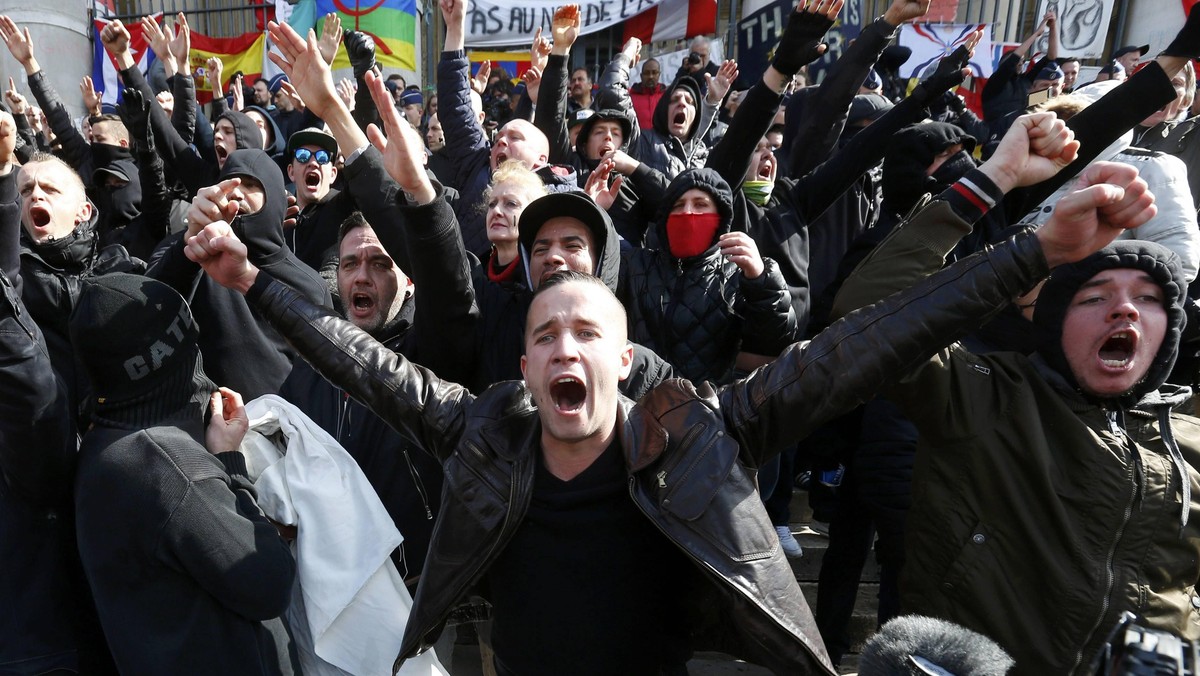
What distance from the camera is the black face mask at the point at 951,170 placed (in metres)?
3.47

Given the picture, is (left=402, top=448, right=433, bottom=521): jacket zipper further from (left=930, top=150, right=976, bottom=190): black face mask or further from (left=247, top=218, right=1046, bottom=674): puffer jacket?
(left=930, top=150, right=976, bottom=190): black face mask

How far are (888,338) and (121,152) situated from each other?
Result: 5.85 metres

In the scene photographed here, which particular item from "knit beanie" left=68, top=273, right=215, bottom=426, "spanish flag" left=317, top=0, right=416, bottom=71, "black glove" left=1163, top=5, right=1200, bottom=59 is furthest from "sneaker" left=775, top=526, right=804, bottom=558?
"spanish flag" left=317, top=0, right=416, bottom=71

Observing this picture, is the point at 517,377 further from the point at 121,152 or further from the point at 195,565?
the point at 121,152

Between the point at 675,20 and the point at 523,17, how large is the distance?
2365mm

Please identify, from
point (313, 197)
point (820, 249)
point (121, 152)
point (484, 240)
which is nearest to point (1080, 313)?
point (820, 249)

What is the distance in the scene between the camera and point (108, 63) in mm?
10992

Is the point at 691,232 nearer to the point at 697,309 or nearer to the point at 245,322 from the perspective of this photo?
the point at 697,309

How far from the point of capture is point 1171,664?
3.39 feet

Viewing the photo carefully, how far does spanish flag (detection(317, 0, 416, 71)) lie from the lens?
420 inches

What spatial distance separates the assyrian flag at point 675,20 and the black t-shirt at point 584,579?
11.5 metres

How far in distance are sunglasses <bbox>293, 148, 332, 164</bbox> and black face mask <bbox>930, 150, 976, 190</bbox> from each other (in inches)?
124

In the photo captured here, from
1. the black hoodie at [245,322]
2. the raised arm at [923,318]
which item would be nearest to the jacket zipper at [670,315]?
the raised arm at [923,318]

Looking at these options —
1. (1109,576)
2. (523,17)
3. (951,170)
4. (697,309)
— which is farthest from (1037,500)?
(523,17)
